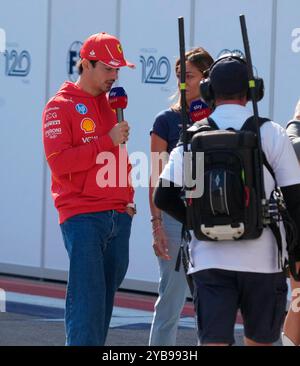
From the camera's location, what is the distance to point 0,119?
39.9ft

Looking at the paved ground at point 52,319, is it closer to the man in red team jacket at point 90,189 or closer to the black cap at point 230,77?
the man in red team jacket at point 90,189

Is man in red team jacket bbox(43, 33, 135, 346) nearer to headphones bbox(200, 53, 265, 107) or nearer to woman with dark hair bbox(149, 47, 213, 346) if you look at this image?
woman with dark hair bbox(149, 47, 213, 346)

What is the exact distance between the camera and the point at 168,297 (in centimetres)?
693

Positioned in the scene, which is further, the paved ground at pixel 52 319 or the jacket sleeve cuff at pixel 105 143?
the paved ground at pixel 52 319

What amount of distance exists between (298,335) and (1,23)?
20.4 ft

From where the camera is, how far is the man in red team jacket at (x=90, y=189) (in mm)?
6277

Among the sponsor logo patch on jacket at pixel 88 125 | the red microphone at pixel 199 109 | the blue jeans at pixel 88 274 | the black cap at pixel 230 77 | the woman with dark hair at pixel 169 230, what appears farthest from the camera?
the woman with dark hair at pixel 169 230

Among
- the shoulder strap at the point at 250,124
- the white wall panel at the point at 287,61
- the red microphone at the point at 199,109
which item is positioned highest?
the white wall panel at the point at 287,61

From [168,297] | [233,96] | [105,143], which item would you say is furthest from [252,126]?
[168,297]

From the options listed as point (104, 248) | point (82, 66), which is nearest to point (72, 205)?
point (104, 248)

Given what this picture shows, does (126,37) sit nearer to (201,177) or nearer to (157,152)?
(157,152)

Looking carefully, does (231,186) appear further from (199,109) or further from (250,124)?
(199,109)

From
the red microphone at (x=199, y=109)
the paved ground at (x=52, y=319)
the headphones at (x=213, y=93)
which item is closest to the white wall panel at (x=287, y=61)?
the paved ground at (x=52, y=319)

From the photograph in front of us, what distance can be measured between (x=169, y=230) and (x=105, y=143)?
2.82ft
